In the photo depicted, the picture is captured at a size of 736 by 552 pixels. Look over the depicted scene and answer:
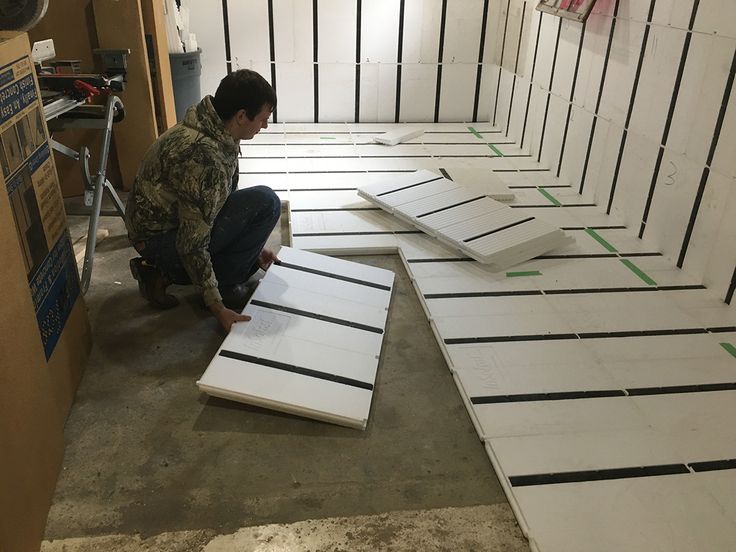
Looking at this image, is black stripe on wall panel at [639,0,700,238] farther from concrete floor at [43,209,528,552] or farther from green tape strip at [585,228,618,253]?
concrete floor at [43,209,528,552]

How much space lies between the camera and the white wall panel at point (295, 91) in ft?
17.1

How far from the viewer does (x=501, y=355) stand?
228 centimetres

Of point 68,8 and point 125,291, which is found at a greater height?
point 68,8

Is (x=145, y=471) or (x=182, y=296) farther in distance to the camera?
(x=182, y=296)

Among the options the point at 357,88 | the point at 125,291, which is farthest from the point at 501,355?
the point at 357,88

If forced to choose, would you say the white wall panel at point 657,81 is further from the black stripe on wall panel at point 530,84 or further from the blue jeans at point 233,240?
the blue jeans at point 233,240

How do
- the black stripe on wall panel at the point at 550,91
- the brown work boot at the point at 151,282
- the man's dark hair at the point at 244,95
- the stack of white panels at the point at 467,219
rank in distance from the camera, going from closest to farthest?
1. the man's dark hair at the point at 244,95
2. the brown work boot at the point at 151,282
3. the stack of white panels at the point at 467,219
4. the black stripe on wall panel at the point at 550,91

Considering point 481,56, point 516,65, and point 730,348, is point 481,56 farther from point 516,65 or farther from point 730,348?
point 730,348

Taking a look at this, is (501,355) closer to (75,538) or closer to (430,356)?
(430,356)

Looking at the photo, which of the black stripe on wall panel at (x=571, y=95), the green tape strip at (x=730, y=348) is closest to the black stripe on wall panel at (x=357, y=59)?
the black stripe on wall panel at (x=571, y=95)

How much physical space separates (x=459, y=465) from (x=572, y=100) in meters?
3.03

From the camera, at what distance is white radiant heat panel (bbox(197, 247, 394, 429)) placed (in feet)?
6.39

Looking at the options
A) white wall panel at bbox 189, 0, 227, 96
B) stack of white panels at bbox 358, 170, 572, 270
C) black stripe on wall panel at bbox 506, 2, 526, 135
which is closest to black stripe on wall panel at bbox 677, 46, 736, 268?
stack of white panels at bbox 358, 170, 572, 270

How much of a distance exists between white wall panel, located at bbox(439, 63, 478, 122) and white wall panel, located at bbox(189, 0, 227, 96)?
1.94 m
